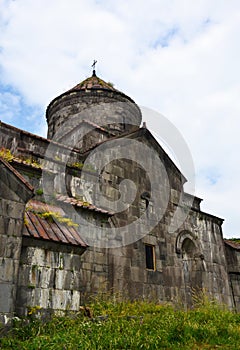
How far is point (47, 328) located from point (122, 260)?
3.38m

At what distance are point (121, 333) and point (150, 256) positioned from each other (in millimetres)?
4520

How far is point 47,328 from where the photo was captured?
5273 mm

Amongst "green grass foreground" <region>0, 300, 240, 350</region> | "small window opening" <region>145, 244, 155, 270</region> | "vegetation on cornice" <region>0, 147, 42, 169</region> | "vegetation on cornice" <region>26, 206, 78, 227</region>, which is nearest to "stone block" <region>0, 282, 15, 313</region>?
"green grass foreground" <region>0, 300, 240, 350</region>

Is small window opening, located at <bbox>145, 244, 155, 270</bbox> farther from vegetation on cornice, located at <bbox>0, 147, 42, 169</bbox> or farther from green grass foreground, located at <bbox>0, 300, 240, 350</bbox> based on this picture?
vegetation on cornice, located at <bbox>0, 147, 42, 169</bbox>

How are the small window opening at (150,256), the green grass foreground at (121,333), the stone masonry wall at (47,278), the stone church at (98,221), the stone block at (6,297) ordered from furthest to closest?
the small window opening at (150,256), the stone church at (98,221), the stone masonry wall at (47,278), the stone block at (6,297), the green grass foreground at (121,333)

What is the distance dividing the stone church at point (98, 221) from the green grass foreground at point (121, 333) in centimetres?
32

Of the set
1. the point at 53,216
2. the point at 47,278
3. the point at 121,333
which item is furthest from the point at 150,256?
the point at 121,333

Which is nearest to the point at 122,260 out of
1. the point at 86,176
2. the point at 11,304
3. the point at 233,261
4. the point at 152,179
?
the point at 86,176

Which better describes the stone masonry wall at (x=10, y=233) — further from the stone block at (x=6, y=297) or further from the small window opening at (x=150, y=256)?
the small window opening at (x=150, y=256)

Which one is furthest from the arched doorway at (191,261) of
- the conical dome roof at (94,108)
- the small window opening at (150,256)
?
the conical dome roof at (94,108)

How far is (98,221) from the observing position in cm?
794

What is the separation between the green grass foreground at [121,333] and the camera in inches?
176

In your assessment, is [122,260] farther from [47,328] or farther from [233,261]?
[233,261]

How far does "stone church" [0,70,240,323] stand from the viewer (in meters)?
5.60
